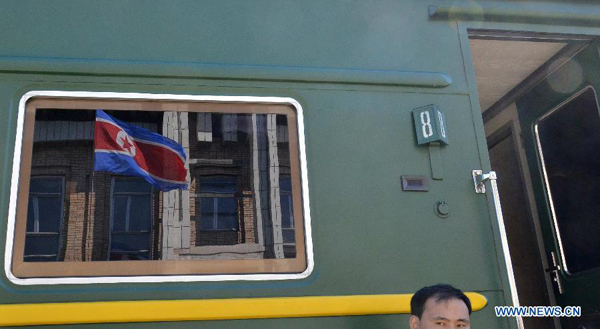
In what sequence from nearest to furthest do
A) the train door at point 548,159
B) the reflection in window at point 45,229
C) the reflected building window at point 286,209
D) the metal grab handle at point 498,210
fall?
the reflection in window at point 45,229 → the reflected building window at point 286,209 → the metal grab handle at point 498,210 → the train door at point 548,159

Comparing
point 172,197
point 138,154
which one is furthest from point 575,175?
point 138,154

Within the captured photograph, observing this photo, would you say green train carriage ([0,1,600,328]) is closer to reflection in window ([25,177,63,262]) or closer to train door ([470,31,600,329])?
reflection in window ([25,177,63,262])

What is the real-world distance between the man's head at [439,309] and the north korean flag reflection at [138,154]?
105cm

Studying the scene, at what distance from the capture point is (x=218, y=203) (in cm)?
223

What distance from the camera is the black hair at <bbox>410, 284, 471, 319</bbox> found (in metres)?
2.18

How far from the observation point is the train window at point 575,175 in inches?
127

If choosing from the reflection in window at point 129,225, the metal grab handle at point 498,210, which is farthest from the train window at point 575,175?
the reflection in window at point 129,225

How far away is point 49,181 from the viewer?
2109mm

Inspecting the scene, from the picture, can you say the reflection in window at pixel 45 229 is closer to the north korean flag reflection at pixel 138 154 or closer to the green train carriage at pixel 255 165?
the green train carriage at pixel 255 165

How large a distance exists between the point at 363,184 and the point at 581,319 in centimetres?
182

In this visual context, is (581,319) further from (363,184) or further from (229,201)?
(229,201)

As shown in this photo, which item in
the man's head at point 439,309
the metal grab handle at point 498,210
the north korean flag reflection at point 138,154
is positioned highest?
the north korean flag reflection at point 138,154

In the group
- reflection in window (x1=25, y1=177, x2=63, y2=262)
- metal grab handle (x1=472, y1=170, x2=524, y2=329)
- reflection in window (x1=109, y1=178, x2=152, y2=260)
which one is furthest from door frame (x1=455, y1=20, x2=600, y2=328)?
reflection in window (x1=25, y1=177, x2=63, y2=262)

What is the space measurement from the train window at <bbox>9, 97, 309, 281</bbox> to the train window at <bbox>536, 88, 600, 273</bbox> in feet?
6.34
